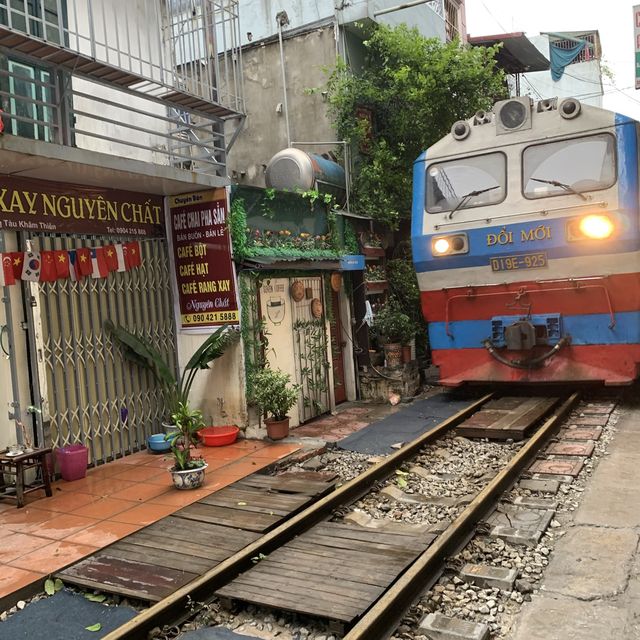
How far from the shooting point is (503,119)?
895 centimetres

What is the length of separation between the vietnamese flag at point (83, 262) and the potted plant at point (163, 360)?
661 mm

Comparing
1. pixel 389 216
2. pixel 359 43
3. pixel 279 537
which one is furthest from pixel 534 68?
pixel 279 537

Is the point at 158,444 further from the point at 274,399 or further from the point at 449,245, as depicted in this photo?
the point at 449,245

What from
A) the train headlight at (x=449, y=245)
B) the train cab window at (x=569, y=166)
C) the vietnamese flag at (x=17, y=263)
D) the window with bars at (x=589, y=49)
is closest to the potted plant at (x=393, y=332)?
the train headlight at (x=449, y=245)

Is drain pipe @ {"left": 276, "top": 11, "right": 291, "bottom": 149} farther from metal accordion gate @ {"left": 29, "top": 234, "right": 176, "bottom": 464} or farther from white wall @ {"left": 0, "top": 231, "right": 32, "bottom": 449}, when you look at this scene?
white wall @ {"left": 0, "top": 231, "right": 32, "bottom": 449}

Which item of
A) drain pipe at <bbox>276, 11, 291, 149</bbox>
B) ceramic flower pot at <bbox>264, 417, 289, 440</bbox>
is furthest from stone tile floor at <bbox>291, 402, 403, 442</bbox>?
drain pipe at <bbox>276, 11, 291, 149</bbox>

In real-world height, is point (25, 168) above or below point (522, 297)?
above

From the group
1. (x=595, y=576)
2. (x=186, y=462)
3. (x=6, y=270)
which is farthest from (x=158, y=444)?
(x=595, y=576)

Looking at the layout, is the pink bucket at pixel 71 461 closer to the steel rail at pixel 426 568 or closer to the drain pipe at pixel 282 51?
the steel rail at pixel 426 568

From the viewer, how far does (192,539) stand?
15.8 feet

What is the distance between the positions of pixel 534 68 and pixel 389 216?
389 inches

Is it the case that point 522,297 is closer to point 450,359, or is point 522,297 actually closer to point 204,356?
point 450,359

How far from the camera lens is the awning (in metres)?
16.0

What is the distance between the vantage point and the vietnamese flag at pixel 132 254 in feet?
24.4
